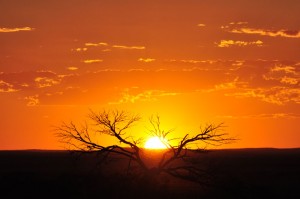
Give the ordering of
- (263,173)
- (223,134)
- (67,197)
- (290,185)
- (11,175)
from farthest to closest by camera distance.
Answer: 1. (263,173)
2. (290,185)
3. (11,175)
4. (223,134)
5. (67,197)

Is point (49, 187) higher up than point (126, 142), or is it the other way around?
point (126, 142)

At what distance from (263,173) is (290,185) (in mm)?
11416

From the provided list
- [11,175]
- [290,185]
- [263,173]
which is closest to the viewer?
[11,175]

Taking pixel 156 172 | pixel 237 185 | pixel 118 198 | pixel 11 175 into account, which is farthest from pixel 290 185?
pixel 11 175

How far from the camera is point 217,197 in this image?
37.2 meters

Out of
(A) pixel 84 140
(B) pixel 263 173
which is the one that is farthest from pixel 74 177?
(B) pixel 263 173

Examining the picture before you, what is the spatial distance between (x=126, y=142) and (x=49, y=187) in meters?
5.52

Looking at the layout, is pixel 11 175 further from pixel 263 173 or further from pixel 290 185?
pixel 263 173

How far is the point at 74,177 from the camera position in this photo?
39.6 meters

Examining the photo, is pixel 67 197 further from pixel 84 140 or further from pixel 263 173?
pixel 263 173

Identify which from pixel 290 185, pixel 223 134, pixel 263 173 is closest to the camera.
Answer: pixel 223 134

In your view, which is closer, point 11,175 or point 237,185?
point 237,185

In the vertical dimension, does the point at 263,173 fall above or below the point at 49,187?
above

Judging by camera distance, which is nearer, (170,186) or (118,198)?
(118,198)
